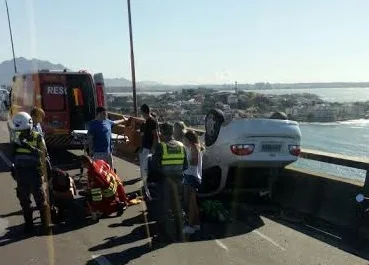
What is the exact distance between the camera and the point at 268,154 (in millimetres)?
8656

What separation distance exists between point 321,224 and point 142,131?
4.09 metres

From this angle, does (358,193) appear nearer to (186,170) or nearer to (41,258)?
(186,170)

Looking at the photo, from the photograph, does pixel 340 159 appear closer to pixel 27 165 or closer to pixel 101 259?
pixel 101 259

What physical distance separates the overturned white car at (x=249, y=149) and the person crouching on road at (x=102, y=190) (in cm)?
167

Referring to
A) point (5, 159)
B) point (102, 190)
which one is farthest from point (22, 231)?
point (5, 159)

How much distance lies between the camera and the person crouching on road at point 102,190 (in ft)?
27.9

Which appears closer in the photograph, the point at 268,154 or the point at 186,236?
the point at 186,236

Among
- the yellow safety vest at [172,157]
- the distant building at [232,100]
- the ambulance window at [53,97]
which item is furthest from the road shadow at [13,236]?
the ambulance window at [53,97]

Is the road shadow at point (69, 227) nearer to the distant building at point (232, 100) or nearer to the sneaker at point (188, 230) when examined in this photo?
the sneaker at point (188, 230)

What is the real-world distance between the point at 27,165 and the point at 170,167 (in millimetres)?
1992

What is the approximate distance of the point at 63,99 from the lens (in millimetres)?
15406

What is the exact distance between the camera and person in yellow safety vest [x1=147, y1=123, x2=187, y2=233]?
7.65m

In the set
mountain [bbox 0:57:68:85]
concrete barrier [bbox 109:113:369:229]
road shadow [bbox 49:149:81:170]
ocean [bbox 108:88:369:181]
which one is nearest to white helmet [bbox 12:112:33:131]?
concrete barrier [bbox 109:113:369:229]

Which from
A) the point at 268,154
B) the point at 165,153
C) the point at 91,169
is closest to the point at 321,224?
the point at 268,154
